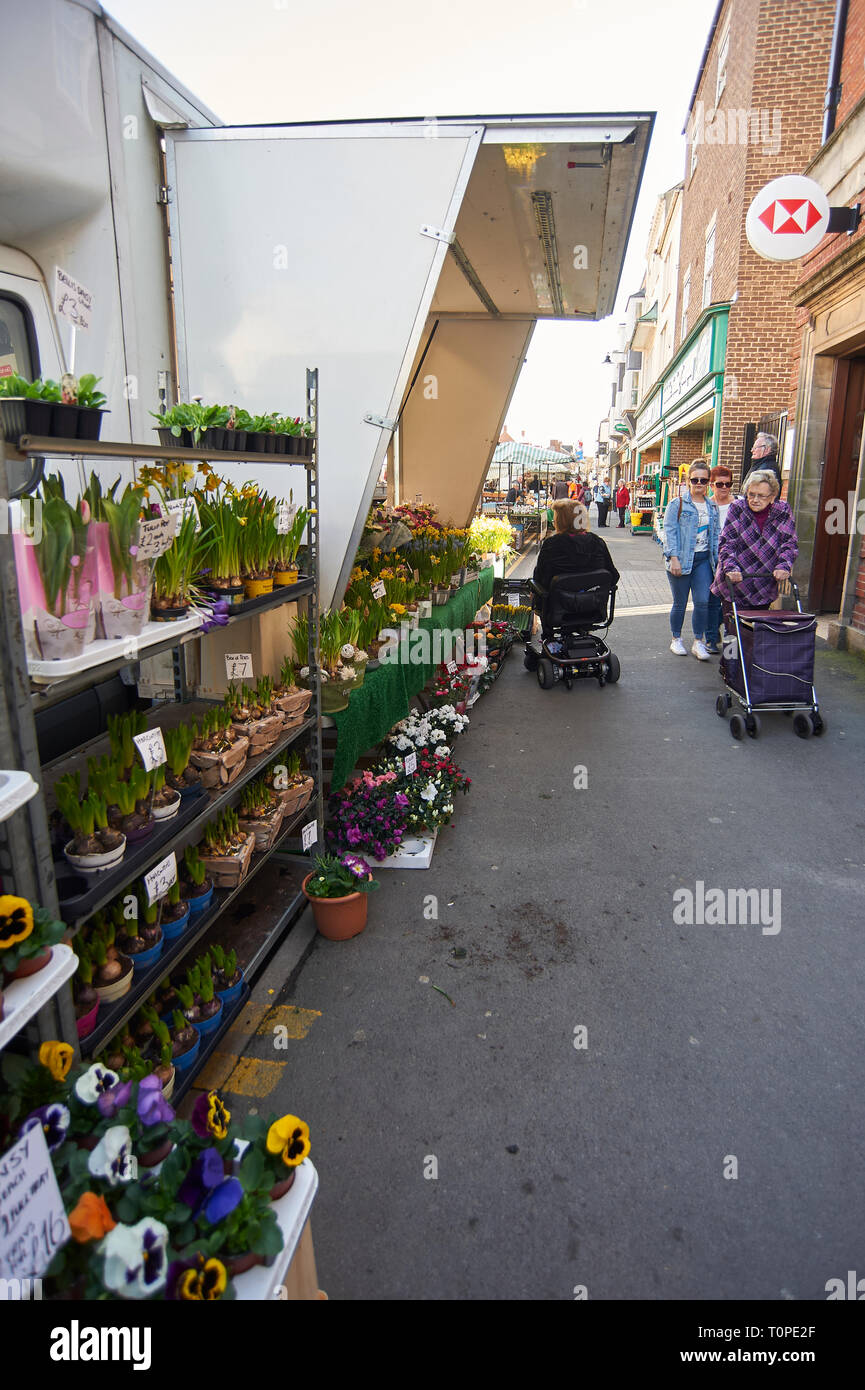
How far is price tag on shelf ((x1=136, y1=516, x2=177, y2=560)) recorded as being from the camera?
2379 millimetres

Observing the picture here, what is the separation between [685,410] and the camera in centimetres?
1947

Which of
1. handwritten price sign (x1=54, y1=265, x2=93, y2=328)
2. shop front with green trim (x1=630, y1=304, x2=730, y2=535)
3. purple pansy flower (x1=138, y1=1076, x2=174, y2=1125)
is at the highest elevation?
shop front with green trim (x1=630, y1=304, x2=730, y2=535)

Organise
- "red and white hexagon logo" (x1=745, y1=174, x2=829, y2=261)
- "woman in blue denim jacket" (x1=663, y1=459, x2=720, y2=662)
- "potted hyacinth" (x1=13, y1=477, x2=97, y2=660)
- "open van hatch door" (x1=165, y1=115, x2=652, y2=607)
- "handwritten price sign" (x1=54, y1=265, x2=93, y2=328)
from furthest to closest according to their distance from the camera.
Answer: "woman in blue denim jacket" (x1=663, y1=459, x2=720, y2=662) → "red and white hexagon logo" (x1=745, y1=174, x2=829, y2=261) → "open van hatch door" (x1=165, y1=115, x2=652, y2=607) → "handwritten price sign" (x1=54, y1=265, x2=93, y2=328) → "potted hyacinth" (x1=13, y1=477, x2=97, y2=660)

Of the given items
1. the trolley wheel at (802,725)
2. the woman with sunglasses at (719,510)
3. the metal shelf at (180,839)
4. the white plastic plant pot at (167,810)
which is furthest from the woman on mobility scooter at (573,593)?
the white plastic plant pot at (167,810)

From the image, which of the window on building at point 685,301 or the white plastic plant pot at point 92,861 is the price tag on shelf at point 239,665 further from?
the window on building at point 685,301

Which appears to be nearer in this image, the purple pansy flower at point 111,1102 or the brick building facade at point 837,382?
the purple pansy flower at point 111,1102

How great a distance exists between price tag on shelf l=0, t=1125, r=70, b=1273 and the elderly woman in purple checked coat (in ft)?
20.8

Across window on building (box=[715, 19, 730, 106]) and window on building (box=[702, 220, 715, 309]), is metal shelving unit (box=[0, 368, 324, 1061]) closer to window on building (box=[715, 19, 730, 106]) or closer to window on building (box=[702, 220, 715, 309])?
window on building (box=[702, 220, 715, 309])

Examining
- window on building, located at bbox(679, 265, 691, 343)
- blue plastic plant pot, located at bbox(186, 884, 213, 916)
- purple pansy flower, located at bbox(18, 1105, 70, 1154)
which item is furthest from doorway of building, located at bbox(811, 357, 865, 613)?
window on building, located at bbox(679, 265, 691, 343)

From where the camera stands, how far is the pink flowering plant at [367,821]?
429 centimetres

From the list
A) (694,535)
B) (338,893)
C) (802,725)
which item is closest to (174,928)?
(338,893)

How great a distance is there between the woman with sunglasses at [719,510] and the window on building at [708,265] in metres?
11.1

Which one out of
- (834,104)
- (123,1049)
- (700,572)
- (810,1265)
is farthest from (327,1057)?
(834,104)

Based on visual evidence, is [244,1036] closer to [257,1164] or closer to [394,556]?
[257,1164]
